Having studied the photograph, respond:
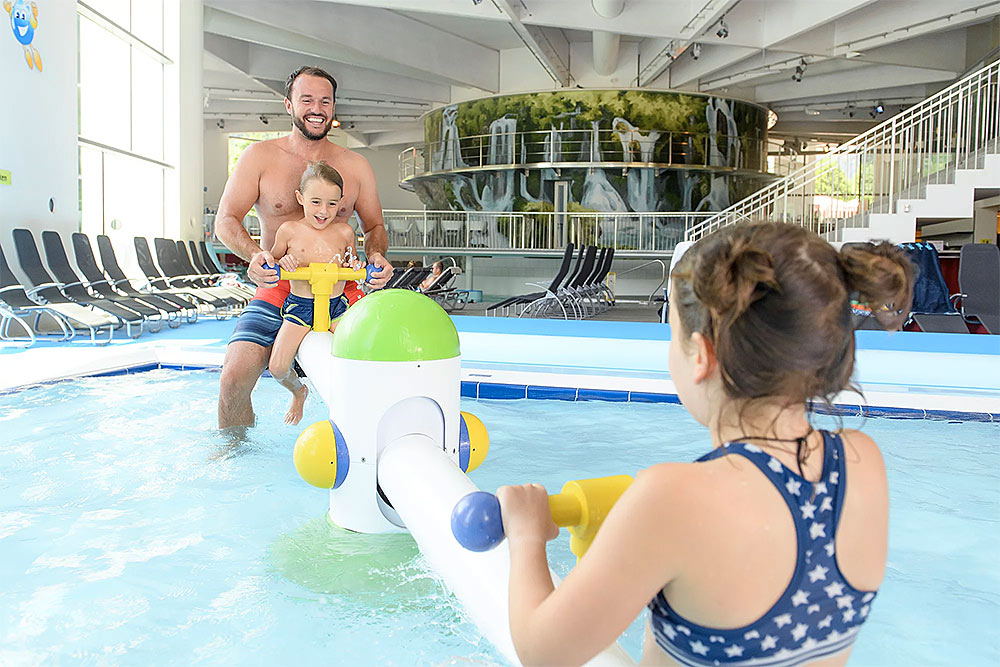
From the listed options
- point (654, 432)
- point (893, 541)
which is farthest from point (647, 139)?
point (893, 541)

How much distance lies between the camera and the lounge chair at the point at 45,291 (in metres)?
7.18

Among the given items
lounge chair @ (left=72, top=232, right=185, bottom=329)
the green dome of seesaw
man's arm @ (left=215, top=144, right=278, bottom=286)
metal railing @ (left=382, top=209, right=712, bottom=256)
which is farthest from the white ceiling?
the green dome of seesaw

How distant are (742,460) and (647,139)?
69.5ft

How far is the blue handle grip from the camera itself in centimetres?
128

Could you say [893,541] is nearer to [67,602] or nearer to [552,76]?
[67,602]

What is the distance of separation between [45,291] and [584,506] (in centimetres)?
734

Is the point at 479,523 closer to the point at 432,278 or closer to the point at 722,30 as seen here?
the point at 432,278

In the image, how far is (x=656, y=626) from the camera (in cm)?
106

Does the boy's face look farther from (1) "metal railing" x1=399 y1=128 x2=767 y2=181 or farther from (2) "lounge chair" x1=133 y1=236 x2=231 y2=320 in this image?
(1) "metal railing" x1=399 y1=128 x2=767 y2=181

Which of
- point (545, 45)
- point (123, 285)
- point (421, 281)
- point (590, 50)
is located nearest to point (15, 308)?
point (123, 285)

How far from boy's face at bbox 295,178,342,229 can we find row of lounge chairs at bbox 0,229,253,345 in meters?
4.16

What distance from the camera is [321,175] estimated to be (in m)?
3.18

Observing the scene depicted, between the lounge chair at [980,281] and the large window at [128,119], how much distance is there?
9.98 m

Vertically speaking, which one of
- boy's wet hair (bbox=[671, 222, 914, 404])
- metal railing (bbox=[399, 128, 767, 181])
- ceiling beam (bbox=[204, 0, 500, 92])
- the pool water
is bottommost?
the pool water
